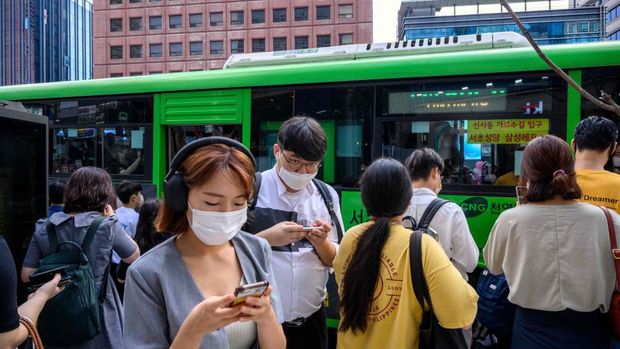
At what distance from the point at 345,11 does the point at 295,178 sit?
176 ft

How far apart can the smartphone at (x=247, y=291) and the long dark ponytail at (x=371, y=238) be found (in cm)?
75

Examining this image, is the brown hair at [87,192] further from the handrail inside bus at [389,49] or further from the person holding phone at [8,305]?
the handrail inside bus at [389,49]

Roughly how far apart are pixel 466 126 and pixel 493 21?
49.5 meters

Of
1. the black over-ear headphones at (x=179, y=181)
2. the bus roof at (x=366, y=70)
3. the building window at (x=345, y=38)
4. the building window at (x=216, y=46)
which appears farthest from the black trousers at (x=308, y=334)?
the building window at (x=216, y=46)

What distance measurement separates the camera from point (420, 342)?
1.98 meters

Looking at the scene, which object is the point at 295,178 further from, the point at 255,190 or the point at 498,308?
the point at 498,308

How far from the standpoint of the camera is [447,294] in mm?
1873

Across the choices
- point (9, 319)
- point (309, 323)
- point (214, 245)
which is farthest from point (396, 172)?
point (9, 319)

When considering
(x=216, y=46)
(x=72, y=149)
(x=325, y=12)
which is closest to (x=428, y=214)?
(x=72, y=149)

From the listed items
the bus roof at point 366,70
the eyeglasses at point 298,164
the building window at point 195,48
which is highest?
the building window at point 195,48

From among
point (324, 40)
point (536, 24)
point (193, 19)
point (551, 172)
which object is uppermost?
point (193, 19)

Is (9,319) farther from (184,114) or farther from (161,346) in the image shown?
(184,114)

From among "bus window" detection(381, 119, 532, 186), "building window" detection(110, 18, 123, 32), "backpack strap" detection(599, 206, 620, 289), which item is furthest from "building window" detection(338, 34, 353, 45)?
"backpack strap" detection(599, 206, 620, 289)

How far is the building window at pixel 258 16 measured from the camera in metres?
54.3
